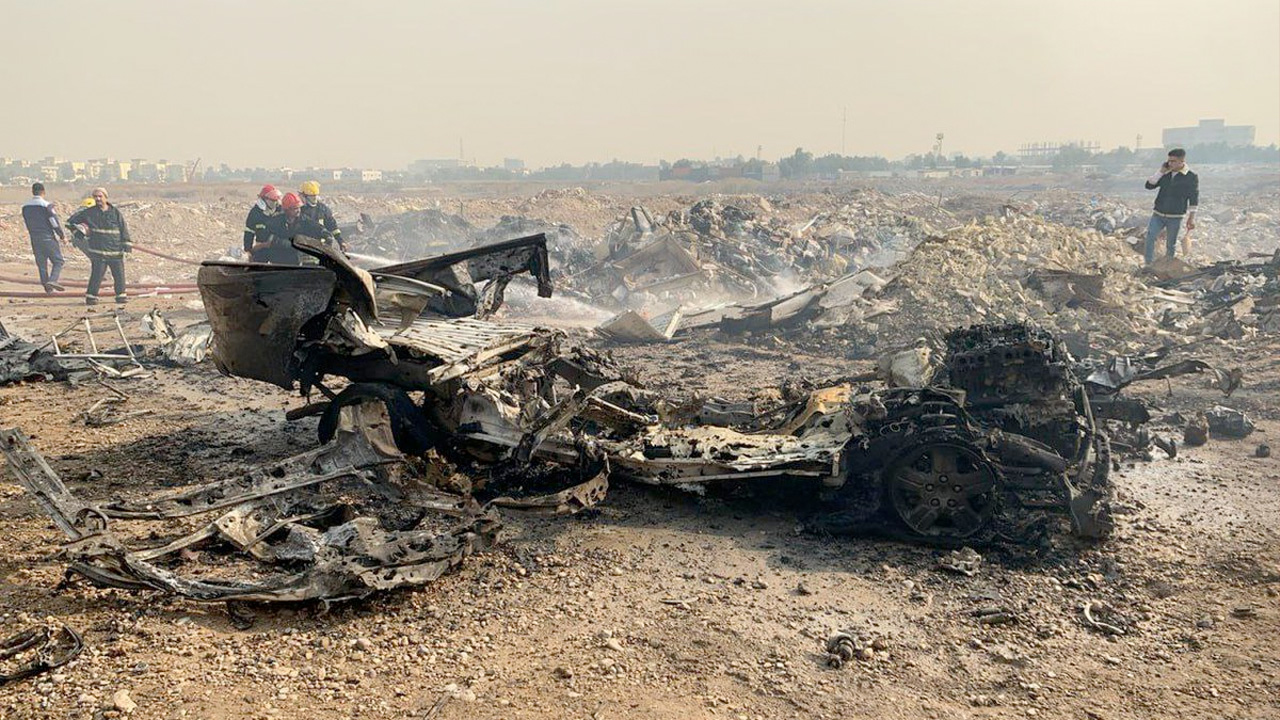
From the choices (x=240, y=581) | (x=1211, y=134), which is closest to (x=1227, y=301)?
(x=240, y=581)

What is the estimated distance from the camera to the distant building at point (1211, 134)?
9906 cm

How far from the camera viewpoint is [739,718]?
10.8ft

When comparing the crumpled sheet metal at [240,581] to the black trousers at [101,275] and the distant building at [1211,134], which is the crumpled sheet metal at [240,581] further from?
the distant building at [1211,134]

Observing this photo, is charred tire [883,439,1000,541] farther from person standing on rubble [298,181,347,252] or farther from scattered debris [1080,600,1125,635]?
person standing on rubble [298,181,347,252]

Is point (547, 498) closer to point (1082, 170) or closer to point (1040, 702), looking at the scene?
point (1040, 702)

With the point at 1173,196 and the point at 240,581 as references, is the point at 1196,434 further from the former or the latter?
the point at 1173,196

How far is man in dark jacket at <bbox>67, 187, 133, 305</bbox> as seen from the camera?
13641 millimetres

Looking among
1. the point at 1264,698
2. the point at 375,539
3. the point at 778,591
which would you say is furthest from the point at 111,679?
the point at 1264,698

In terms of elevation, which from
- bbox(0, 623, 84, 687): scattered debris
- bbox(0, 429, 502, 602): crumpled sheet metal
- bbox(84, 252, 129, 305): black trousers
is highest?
bbox(84, 252, 129, 305): black trousers

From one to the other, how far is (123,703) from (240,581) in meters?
0.80

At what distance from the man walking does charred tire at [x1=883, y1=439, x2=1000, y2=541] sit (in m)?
15.8

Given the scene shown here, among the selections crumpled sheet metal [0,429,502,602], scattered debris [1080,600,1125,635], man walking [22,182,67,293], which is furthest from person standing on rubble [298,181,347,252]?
scattered debris [1080,600,1125,635]

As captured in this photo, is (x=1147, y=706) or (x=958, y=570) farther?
(x=958, y=570)

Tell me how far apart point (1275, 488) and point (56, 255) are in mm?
18378
